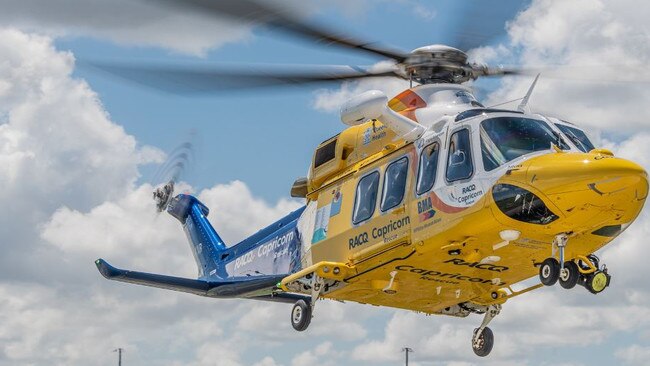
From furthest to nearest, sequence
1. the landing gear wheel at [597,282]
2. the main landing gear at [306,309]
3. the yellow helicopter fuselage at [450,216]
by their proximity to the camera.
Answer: the main landing gear at [306,309] < the landing gear wheel at [597,282] < the yellow helicopter fuselage at [450,216]

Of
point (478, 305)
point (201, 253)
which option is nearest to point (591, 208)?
point (478, 305)

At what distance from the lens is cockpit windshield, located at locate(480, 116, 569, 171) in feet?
74.0

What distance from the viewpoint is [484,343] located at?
26.8 m

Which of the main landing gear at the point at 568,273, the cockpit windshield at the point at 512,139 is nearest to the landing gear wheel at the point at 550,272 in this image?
the main landing gear at the point at 568,273

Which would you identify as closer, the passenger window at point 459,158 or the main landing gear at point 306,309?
the passenger window at point 459,158

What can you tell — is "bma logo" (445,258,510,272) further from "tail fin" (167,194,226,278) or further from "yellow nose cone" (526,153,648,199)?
"tail fin" (167,194,226,278)

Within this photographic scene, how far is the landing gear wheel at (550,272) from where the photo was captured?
74.2ft

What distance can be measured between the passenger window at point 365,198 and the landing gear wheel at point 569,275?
4019mm

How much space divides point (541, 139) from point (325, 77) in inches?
190

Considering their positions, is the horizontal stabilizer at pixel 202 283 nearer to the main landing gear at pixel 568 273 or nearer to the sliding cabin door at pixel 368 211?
the sliding cabin door at pixel 368 211

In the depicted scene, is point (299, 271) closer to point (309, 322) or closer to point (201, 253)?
point (309, 322)

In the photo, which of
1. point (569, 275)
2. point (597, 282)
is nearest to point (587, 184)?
point (569, 275)

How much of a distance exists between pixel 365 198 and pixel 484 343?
4521mm

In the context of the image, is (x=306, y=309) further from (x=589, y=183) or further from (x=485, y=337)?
(x=589, y=183)
